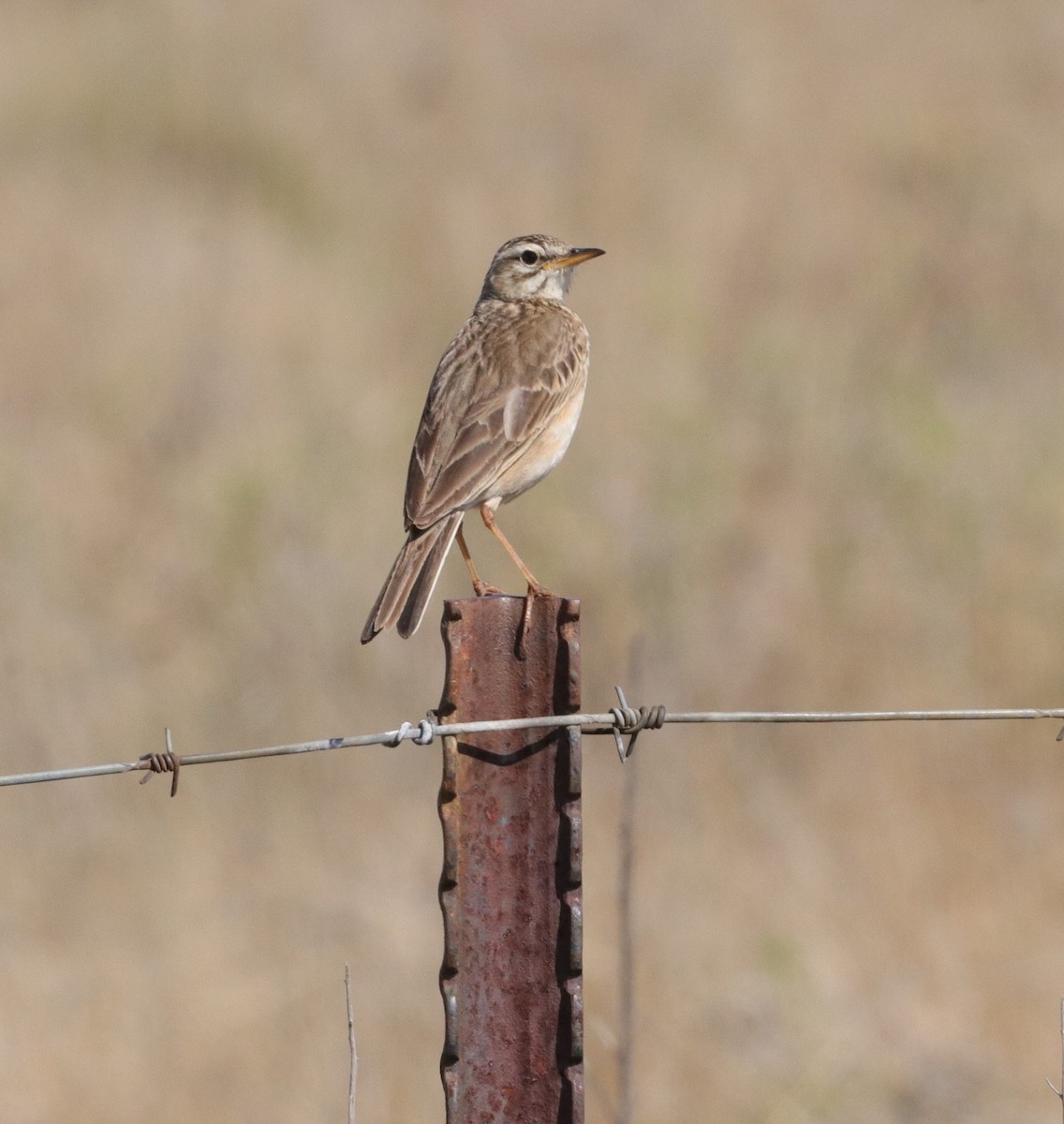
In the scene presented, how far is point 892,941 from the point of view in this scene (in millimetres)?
8508

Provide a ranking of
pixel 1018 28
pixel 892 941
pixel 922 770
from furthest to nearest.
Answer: pixel 1018 28
pixel 922 770
pixel 892 941

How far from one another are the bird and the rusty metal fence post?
1745 mm

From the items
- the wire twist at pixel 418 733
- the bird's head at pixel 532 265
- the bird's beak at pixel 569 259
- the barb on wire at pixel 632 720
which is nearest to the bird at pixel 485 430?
the bird's beak at pixel 569 259

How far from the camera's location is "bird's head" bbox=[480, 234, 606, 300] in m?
7.57

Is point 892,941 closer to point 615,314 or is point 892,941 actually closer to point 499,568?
point 499,568

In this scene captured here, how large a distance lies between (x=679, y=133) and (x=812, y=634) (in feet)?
35.7

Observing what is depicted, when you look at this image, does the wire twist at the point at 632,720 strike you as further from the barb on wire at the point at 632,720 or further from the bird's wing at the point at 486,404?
the bird's wing at the point at 486,404

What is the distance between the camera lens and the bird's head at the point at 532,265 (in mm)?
7574

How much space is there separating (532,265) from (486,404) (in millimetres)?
1554

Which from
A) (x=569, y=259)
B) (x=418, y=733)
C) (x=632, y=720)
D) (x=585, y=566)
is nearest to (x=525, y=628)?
(x=418, y=733)

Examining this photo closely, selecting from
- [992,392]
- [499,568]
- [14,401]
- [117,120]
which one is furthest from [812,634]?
[117,120]

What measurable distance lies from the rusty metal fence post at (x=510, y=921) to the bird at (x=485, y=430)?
5.72 ft

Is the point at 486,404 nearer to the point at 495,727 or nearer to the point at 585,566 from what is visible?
the point at 495,727

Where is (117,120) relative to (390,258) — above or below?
above
